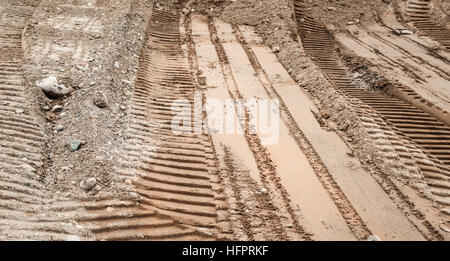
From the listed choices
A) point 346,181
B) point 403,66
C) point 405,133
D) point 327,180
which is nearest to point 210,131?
point 327,180

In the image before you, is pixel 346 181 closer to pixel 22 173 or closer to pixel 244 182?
pixel 244 182

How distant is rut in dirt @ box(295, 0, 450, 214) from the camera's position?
17.2 feet

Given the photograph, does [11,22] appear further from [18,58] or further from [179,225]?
[179,225]

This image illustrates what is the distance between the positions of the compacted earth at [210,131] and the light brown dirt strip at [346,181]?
2 cm

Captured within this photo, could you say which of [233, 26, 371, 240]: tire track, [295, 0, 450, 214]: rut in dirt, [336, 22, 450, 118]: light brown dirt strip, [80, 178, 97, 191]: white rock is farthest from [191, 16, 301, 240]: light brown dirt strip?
[336, 22, 450, 118]: light brown dirt strip

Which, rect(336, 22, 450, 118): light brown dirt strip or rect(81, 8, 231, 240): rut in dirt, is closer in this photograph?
rect(81, 8, 231, 240): rut in dirt

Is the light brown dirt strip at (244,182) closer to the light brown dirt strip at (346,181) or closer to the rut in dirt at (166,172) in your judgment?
the rut in dirt at (166,172)

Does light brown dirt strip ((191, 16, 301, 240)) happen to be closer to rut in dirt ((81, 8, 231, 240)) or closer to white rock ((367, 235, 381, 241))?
rut in dirt ((81, 8, 231, 240))

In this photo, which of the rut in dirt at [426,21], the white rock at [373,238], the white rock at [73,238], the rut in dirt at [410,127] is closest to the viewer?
the white rock at [73,238]

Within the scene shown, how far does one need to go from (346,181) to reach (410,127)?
7.28 feet

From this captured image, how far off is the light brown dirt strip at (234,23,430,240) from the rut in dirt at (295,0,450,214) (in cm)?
77

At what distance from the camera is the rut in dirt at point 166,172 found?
4.02 metres

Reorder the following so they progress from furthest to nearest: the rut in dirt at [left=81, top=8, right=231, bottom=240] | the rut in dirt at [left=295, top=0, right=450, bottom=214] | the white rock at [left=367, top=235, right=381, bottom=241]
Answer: the rut in dirt at [left=295, top=0, right=450, bottom=214]
the white rock at [left=367, top=235, right=381, bottom=241]
the rut in dirt at [left=81, top=8, right=231, bottom=240]

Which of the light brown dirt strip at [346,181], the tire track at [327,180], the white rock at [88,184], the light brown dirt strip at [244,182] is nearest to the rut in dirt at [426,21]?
the light brown dirt strip at [346,181]
